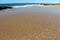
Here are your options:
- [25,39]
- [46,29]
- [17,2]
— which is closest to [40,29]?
[46,29]

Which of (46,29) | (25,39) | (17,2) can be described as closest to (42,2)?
(17,2)

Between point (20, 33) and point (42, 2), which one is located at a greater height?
point (42, 2)

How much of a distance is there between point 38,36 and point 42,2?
178 cm

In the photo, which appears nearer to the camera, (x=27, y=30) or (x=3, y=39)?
(x=3, y=39)

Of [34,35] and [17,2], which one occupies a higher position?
[17,2]

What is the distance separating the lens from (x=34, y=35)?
2.15ft

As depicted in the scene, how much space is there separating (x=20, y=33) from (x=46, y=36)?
5.5 inches

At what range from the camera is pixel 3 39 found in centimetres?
62

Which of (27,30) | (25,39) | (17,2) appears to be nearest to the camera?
(25,39)

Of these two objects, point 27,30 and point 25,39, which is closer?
point 25,39

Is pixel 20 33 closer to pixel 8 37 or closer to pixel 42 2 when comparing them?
pixel 8 37

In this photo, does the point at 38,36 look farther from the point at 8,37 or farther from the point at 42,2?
the point at 42,2

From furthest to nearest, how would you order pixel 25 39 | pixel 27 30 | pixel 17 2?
pixel 17 2 < pixel 27 30 < pixel 25 39

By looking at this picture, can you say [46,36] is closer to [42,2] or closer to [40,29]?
[40,29]
